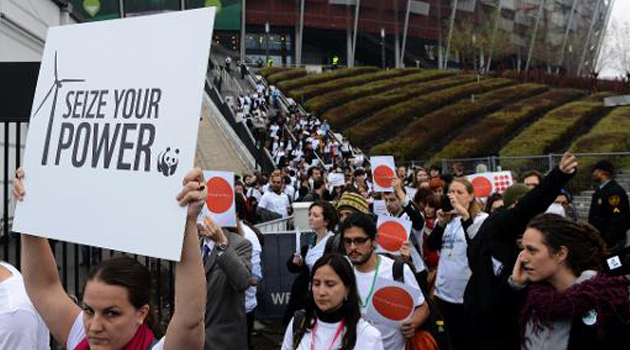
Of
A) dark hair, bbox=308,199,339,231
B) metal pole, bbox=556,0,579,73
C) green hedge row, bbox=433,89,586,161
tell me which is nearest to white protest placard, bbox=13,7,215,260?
dark hair, bbox=308,199,339,231

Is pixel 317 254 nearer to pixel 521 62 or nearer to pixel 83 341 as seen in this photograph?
pixel 83 341

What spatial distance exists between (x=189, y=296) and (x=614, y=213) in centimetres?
679

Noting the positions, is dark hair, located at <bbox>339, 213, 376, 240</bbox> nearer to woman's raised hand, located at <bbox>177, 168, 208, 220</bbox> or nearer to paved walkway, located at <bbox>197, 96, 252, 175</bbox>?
woman's raised hand, located at <bbox>177, 168, 208, 220</bbox>

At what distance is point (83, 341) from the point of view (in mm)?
2402

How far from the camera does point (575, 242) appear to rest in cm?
267

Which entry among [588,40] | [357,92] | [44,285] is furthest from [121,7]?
[588,40]

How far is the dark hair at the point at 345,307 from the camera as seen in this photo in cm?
296

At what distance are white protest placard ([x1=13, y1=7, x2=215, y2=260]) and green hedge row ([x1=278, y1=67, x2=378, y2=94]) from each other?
121ft

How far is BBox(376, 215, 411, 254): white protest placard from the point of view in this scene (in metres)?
4.63

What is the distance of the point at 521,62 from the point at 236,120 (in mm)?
51181

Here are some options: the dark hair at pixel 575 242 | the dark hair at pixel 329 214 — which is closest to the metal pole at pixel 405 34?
→ the dark hair at pixel 329 214

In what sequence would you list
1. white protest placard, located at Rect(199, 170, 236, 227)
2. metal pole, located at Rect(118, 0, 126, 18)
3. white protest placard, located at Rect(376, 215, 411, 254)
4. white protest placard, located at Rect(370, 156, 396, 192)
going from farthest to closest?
metal pole, located at Rect(118, 0, 126, 18)
white protest placard, located at Rect(370, 156, 396, 192)
white protest placard, located at Rect(199, 170, 236, 227)
white protest placard, located at Rect(376, 215, 411, 254)

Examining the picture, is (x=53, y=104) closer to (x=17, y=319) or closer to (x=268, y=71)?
(x=17, y=319)

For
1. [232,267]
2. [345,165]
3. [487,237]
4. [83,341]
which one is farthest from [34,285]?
[345,165]
